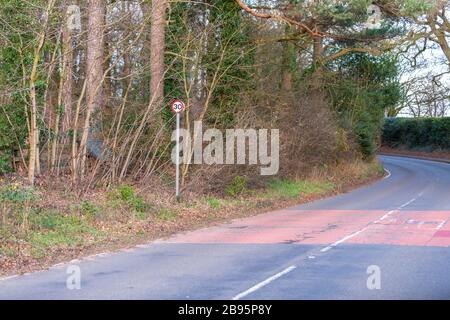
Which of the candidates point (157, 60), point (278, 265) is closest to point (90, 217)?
point (278, 265)

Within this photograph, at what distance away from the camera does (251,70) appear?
83.4ft

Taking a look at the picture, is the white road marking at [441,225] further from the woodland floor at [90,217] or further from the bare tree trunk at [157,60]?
the bare tree trunk at [157,60]

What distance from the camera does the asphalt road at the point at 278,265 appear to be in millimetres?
9352

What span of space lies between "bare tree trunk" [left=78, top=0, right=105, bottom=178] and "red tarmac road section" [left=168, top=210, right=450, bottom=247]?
4.35m

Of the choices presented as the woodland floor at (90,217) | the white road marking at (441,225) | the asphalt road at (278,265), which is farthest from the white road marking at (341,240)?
the woodland floor at (90,217)

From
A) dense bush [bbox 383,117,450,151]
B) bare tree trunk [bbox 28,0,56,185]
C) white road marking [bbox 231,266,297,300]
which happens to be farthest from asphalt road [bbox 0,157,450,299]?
dense bush [bbox 383,117,450,151]

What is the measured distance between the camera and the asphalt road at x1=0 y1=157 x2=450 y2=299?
368 inches

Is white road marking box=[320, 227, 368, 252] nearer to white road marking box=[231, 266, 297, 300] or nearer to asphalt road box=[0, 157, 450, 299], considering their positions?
asphalt road box=[0, 157, 450, 299]

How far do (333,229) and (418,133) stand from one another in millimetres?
59101

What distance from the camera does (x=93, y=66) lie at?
1938 cm

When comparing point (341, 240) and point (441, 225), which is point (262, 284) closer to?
point (341, 240)

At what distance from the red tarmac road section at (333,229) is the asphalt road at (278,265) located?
24mm

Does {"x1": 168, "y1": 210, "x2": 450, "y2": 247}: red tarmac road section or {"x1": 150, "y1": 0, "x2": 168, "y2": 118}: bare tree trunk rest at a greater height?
{"x1": 150, "y1": 0, "x2": 168, "y2": 118}: bare tree trunk
